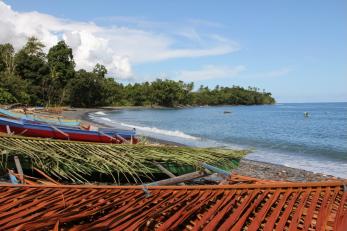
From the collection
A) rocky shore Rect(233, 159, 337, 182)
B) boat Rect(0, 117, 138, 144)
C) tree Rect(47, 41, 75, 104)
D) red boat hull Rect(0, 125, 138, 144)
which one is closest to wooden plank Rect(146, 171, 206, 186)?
boat Rect(0, 117, 138, 144)

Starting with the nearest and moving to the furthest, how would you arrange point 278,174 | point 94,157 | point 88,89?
point 94,157, point 278,174, point 88,89

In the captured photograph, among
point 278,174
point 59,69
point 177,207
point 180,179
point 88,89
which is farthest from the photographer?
point 88,89

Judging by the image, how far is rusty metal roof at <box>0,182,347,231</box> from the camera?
137 inches

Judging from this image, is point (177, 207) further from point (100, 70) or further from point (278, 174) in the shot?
→ point (100, 70)

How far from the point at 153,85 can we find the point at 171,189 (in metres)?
99.7

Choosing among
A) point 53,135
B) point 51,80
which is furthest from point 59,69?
point 53,135

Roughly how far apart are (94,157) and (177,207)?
4.99m

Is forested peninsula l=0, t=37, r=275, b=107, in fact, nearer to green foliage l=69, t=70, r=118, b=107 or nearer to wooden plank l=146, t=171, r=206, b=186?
green foliage l=69, t=70, r=118, b=107

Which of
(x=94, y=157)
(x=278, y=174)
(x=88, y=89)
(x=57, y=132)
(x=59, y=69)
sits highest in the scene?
(x=59, y=69)

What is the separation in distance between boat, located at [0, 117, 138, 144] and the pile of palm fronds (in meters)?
3.24

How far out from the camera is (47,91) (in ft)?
204

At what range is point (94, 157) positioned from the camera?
8.70 m

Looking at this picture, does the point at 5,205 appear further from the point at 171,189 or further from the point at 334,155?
the point at 334,155

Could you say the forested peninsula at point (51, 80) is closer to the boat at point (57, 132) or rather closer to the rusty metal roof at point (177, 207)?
the boat at point (57, 132)
